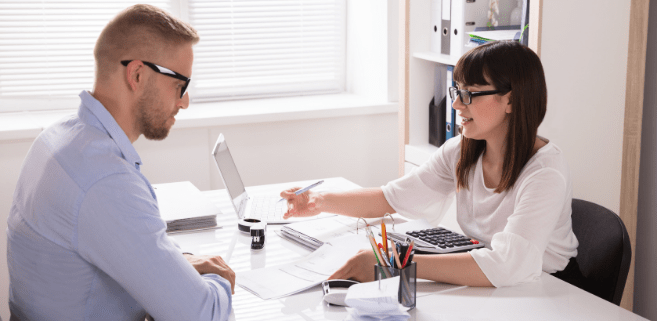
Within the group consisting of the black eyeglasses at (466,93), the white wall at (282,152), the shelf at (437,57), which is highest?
the shelf at (437,57)

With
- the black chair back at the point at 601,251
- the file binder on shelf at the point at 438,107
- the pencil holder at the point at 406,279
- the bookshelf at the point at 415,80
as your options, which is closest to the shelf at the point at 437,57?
the bookshelf at the point at 415,80

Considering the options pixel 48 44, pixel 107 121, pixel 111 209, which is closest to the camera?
pixel 111 209

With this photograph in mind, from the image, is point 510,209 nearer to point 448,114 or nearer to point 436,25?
point 448,114

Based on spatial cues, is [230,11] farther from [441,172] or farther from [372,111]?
[441,172]

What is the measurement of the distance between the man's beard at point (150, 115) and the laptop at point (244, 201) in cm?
58

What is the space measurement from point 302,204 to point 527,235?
75 centimetres

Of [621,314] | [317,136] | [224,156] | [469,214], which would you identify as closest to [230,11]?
[317,136]

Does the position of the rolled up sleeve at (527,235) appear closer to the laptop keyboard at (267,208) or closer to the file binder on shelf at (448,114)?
the laptop keyboard at (267,208)

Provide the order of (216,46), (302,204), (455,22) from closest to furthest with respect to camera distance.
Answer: (302,204) → (455,22) → (216,46)

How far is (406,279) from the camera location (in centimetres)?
132

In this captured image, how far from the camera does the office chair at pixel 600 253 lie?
5.24 ft

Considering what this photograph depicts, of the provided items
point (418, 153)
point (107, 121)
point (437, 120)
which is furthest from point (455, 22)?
point (107, 121)

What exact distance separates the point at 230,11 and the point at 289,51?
40 centimetres

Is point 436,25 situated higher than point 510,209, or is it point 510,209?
point 436,25
